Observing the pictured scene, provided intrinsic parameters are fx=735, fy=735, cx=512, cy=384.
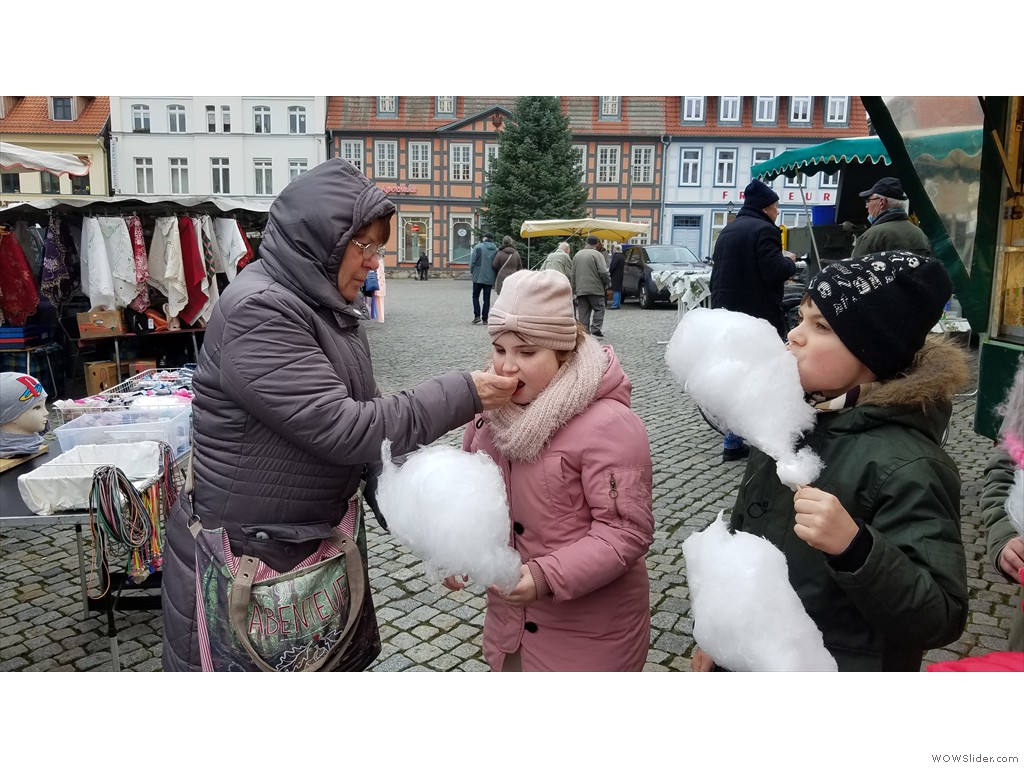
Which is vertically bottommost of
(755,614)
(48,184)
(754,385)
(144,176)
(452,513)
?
(755,614)

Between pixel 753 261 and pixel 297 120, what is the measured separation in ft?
98.2

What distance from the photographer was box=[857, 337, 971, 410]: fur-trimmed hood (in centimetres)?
139

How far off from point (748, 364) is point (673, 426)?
5582 mm

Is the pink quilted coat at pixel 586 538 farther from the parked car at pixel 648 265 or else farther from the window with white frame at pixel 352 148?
the window with white frame at pixel 352 148

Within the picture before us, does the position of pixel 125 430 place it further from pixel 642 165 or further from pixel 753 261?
pixel 642 165

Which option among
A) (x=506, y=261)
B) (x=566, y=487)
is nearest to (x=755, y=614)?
(x=566, y=487)

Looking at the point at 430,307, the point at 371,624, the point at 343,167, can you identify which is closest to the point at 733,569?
the point at 371,624

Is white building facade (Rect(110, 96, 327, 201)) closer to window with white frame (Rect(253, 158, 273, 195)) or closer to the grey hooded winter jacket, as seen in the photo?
window with white frame (Rect(253, 158, 273, 195))

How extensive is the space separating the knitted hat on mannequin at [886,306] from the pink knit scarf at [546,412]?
563 millimetres

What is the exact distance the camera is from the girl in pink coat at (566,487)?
1.71 m

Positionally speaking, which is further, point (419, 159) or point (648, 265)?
point (419, 159)

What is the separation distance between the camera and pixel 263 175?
3191 centimetres

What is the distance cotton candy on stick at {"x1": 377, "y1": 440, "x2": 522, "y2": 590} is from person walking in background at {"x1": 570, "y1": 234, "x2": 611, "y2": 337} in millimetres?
9948
